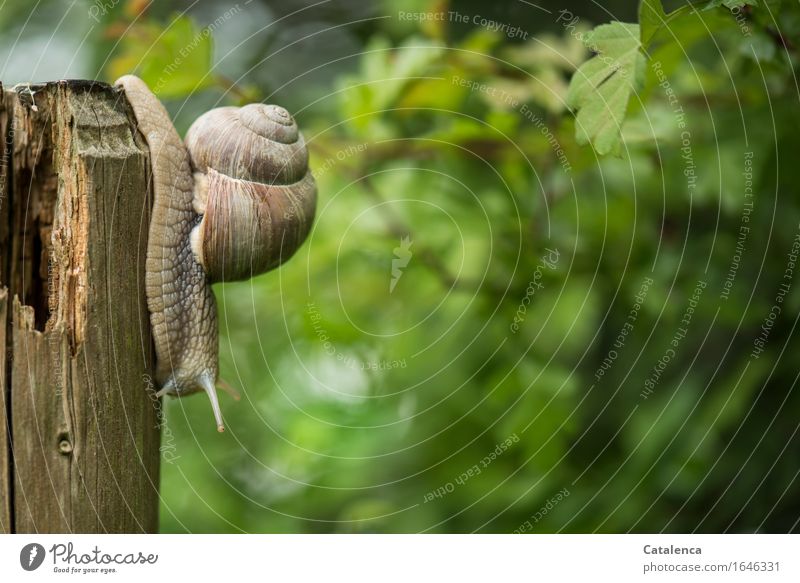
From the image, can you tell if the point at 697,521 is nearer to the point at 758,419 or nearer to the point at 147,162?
the point at 758,419

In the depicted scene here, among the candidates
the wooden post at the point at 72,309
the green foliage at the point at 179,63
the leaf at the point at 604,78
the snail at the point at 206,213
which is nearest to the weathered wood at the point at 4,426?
the wooden post at the point at 72,309

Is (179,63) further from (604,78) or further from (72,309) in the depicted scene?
(604,78)

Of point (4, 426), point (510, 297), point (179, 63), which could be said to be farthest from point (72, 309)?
point (510, 297)

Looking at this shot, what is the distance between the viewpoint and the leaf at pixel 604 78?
82 cm

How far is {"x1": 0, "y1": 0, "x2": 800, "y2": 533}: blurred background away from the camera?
124cm

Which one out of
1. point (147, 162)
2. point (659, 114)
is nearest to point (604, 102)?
point (147, 162)

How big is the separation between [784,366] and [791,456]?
0.13 metres

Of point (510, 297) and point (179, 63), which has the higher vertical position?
point (179, 63)

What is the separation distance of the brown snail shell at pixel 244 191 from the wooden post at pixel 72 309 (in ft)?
0.23

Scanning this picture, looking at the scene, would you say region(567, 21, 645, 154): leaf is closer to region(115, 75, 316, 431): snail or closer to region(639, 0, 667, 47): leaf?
region(639, 0, 667, 47): leaf

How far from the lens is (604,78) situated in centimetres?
82

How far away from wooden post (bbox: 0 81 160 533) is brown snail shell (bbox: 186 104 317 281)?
69 millimetres

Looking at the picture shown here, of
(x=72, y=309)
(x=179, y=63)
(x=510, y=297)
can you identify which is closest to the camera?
(x=72, y=309)

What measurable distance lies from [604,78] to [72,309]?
0.57 m
